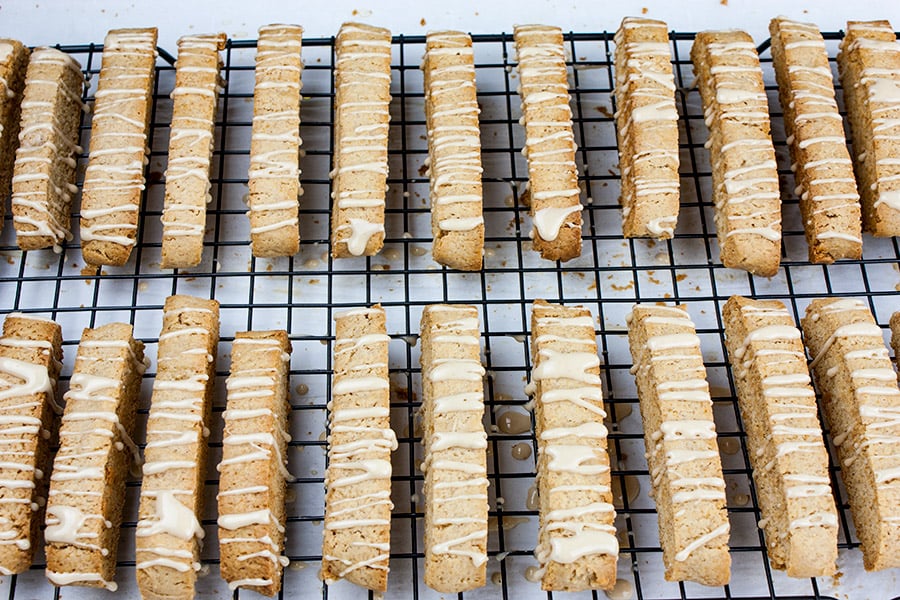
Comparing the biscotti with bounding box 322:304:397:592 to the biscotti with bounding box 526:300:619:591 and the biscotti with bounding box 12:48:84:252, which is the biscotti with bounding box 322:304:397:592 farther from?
the biscotti with bounding box 12:48:84:252

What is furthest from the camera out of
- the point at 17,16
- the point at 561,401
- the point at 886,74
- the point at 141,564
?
the point at 17,16

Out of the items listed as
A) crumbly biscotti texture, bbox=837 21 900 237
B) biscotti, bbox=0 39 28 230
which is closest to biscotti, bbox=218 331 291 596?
biscotti, bbox=0 39 28 230

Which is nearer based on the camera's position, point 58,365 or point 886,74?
point 58,365

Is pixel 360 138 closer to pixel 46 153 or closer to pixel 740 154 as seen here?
pixel 46 153

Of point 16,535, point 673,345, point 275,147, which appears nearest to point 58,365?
point 16,535

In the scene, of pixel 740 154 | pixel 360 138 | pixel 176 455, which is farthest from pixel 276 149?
pixel 740 154

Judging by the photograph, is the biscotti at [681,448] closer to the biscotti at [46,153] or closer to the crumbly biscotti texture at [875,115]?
the crumbly biscotti texture at [875,115]

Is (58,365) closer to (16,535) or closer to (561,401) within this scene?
(16,535)
